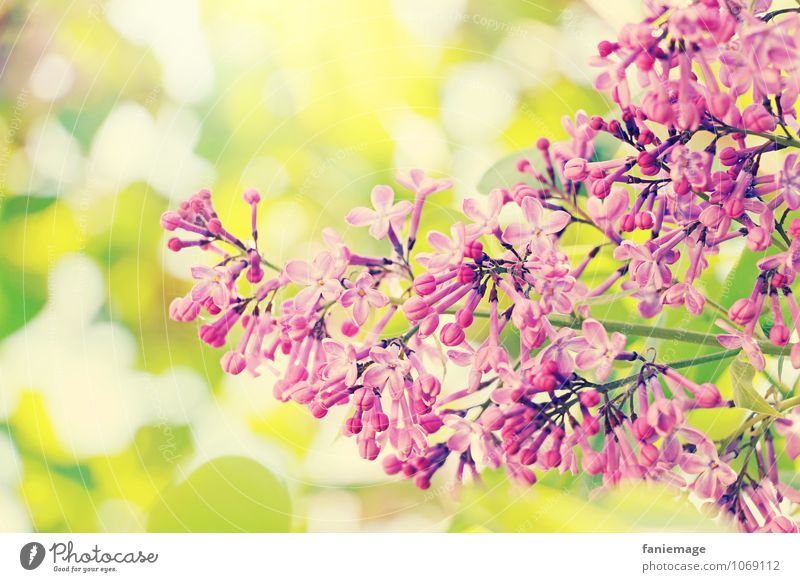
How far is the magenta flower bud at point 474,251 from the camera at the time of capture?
0.59 m

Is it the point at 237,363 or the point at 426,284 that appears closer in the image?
the point at 426,284

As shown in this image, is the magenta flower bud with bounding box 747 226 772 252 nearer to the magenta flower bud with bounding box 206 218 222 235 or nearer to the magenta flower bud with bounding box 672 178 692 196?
the magenta flower bud with bounding box 672 178 692 196

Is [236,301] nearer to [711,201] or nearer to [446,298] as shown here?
[446,298]

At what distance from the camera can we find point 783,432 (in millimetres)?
750

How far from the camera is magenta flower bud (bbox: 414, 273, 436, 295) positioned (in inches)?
23.7

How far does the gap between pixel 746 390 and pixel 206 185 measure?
2.00ft

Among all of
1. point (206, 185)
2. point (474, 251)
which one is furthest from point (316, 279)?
point (206, 185)

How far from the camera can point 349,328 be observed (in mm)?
709

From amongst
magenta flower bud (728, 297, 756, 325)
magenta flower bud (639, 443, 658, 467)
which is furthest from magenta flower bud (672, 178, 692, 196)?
magenta flower bud (639, 443, 658, 467)

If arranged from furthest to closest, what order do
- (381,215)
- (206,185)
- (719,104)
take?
1. (206,185)
2. (381,215)
3. (719,104)

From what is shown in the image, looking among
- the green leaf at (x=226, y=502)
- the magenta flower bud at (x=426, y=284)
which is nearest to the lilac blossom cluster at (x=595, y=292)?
the magenta flower bud at (x=426, y=284)

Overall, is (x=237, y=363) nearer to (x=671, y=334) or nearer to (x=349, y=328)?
(x=349, y=328)

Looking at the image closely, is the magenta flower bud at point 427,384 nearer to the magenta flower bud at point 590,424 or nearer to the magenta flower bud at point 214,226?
the magenta flower bud at point 590,424

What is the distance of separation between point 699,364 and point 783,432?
5.0 inches
